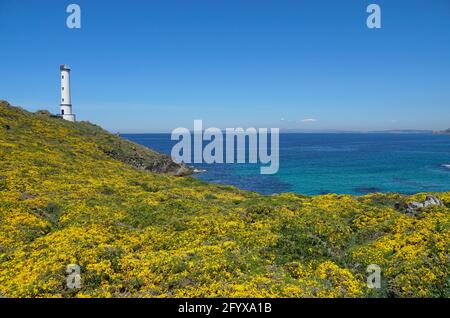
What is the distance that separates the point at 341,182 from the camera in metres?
74.6

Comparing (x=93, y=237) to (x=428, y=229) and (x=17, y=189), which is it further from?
(x=428, y=229)

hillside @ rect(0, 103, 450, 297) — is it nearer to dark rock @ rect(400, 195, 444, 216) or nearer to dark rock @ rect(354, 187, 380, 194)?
dark rock @ rect(400, 195, 444, 216)

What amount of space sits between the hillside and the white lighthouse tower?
4351cm

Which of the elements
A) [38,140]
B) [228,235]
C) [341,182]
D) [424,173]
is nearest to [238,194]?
[228,235]

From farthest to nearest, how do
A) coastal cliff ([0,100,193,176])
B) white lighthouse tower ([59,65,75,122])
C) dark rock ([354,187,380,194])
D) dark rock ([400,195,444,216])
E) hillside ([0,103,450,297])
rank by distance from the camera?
white lighthouse tower ([59,65,75,122]), dark rock ([354,187,380,194]), coastal cliff ([0,100,193,176]), dark rock ([400,195,444,216]), hillside ([0,103,450,297])

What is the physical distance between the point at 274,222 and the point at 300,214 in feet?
8.68

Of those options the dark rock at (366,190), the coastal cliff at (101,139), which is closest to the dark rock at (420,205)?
the coastal cliff at (101,139)

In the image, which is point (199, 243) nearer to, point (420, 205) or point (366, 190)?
point (420, 205)

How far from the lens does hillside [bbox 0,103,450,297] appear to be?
1196cm

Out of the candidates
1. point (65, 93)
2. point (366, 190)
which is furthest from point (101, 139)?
Result: point (366, 190)

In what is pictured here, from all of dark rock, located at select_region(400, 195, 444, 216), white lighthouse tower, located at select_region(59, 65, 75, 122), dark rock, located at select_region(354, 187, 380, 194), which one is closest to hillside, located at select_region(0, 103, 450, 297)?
dark rock, located at select_region(400, 195, 444, 216)

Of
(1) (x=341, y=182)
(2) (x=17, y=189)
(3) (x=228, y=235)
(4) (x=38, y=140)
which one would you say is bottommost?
(1) (x=341, y=182)

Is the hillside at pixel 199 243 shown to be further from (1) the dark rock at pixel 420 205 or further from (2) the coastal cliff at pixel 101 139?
(2) the coastal cliff at pixel 101 139

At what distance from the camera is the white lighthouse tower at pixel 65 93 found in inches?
2721
